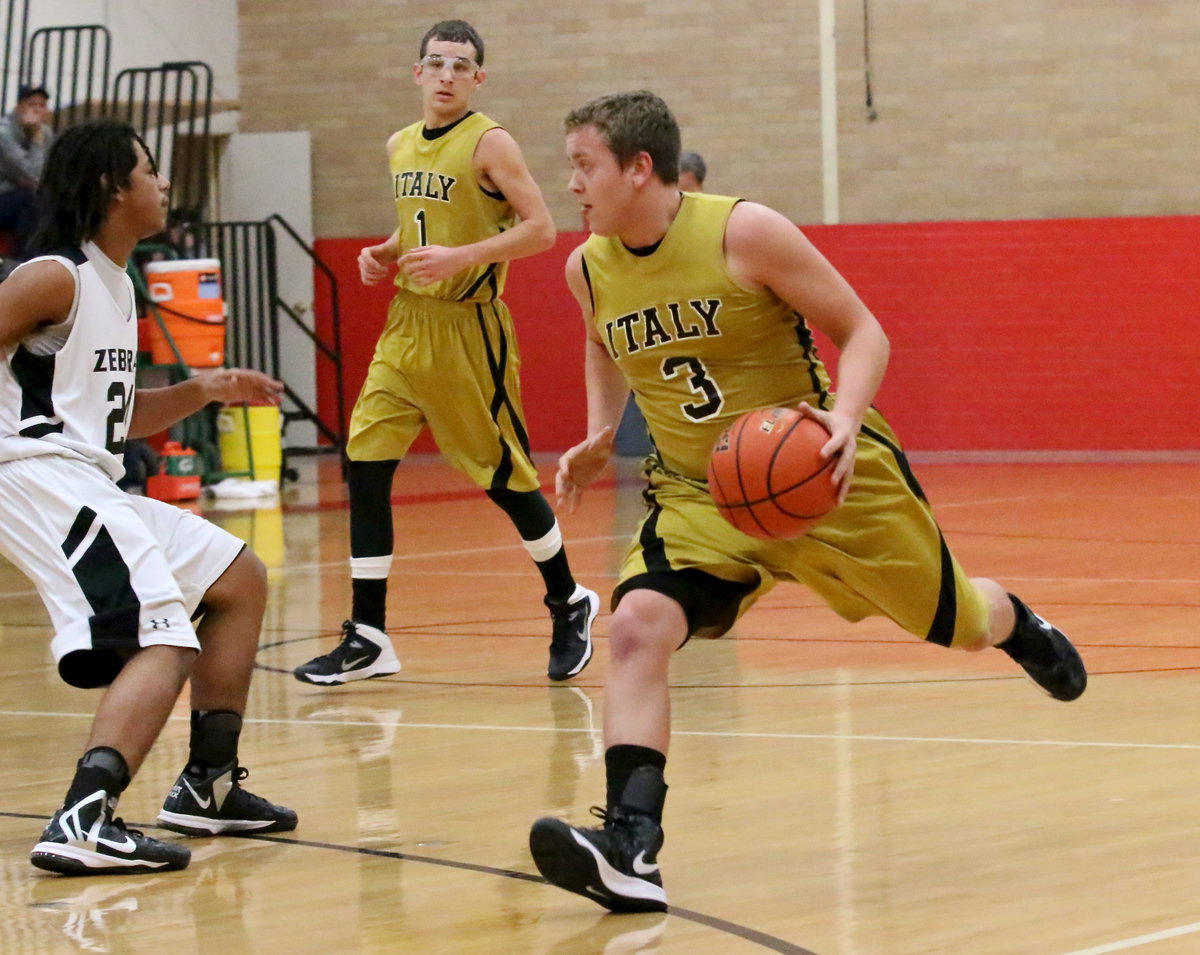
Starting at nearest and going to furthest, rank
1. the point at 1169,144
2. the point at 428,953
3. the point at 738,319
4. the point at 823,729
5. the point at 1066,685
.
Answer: the point at 428,953, the point at 738,319, the point at 1066,685, the point at 823,729, the point at 1169,144

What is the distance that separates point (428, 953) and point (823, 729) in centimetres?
205

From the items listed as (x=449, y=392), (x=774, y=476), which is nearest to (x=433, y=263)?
(x=449, y=392)

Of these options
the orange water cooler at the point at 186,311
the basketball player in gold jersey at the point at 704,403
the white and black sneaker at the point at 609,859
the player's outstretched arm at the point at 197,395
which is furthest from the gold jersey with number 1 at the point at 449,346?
the orange water cooler at the point at 186,311

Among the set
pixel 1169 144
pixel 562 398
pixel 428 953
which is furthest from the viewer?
pixel 562 398

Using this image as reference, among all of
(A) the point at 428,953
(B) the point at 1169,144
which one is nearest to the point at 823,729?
(A) the point at 428,953

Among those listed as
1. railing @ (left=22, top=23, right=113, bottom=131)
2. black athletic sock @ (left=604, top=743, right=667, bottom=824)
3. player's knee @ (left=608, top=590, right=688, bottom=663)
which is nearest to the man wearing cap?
railing @ (left=22, top=23, right=113, bottom=131)

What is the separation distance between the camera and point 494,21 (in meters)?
16.0

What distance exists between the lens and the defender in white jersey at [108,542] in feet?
12.9

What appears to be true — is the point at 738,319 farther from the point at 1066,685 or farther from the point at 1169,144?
the point at 1169,144

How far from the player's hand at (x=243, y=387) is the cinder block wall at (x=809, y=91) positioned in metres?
10.9

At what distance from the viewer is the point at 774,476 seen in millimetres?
3615

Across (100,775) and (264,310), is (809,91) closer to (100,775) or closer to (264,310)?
(264,310)

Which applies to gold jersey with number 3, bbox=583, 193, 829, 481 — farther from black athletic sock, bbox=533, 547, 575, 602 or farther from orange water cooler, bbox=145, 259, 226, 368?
orange water cooler, bbox=145, 259, 226, 368

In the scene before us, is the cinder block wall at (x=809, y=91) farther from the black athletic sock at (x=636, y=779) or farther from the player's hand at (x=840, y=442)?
the black athletic sock at (x=636, y=779)
